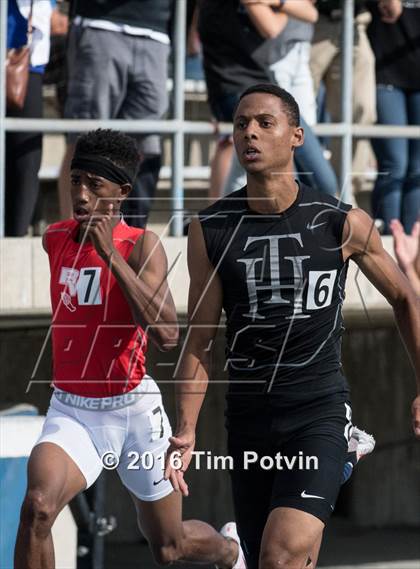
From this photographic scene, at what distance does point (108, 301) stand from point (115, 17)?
6.60ft

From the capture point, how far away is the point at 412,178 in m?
8.45

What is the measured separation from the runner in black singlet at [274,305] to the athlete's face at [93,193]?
2.47 ft

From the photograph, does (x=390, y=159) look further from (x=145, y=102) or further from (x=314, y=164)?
(x=145, y=102)

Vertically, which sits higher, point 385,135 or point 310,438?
point 385,135

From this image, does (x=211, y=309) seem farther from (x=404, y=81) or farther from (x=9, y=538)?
(x=404, y=81)

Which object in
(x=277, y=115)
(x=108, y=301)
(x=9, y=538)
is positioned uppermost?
(x=277, y=115)

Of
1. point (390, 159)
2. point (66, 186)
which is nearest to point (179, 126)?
point (66, 186)

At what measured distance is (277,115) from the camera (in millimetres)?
5555

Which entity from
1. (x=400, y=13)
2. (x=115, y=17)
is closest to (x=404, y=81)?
(x=400, y=13)

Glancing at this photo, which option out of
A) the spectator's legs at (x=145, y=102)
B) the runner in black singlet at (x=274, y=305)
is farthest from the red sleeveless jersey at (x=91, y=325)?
the spectator's legs at (x=145, y=102)

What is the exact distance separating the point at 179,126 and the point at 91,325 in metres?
2.00

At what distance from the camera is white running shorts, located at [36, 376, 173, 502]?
6.12m

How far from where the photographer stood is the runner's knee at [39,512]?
5.79 metres

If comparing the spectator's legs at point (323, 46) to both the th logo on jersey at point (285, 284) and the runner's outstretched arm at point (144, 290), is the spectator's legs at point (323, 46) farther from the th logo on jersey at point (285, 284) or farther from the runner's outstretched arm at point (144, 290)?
the th logo on jersey at point (285, 284)
